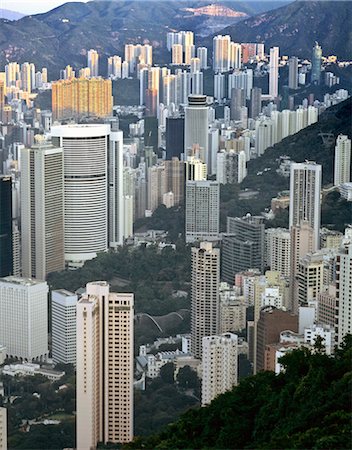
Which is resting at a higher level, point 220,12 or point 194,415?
point 220,12

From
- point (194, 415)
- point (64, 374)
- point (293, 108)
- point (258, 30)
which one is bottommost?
point (64, 374)

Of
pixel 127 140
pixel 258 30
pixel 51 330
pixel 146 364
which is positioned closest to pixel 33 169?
pixel 127 140

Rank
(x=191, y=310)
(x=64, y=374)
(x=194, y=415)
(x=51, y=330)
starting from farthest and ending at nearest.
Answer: (x=191, y=310)
(x=51, y=330)
(x=64, y=374)
(x=194, y=415)

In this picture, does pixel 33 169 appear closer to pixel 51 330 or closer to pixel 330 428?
pixel 51 330

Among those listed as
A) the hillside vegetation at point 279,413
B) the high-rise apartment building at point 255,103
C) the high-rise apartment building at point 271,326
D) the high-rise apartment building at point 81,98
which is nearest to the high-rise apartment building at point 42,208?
the high-rise apartment building at point 81,98

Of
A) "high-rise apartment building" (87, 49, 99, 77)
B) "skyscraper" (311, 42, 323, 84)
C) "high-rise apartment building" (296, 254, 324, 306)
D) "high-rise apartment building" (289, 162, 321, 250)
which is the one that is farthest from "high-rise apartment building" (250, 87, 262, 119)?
"high-rise apartment building" (296, 254, 324, 306)

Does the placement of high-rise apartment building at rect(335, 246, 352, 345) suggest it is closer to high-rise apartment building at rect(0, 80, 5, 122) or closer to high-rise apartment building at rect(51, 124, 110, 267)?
high-rise apartment building at rect(51, 124, 110, 267)
